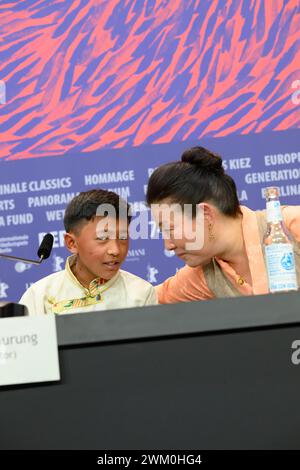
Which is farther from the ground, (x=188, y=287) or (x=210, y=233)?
(x=210, y=233)

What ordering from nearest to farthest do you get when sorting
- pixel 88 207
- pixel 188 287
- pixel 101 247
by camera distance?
pixel 188 287, pixel 101 247, pixel 88 207

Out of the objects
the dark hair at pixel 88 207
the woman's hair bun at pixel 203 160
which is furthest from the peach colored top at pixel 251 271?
the dark hair at pixel 88 207

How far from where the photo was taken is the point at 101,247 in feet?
6.72

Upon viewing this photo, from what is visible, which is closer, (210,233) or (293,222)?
(293,222)

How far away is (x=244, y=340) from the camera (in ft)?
2.87

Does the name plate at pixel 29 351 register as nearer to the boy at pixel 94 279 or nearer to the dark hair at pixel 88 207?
the boy at pixel 94 279

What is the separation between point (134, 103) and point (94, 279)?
0.96 m

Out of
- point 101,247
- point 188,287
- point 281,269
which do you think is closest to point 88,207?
point 101,247

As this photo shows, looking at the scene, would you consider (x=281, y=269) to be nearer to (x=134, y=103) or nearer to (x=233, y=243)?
(x=233, y=243)

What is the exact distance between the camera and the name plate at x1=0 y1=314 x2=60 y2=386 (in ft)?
2.86

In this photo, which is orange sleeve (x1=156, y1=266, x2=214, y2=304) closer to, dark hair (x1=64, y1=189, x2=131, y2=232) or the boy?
the boy

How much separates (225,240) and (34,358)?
40.4 inches

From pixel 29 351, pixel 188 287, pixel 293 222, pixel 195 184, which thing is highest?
pixel 195 184

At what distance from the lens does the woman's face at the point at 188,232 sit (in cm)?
183
